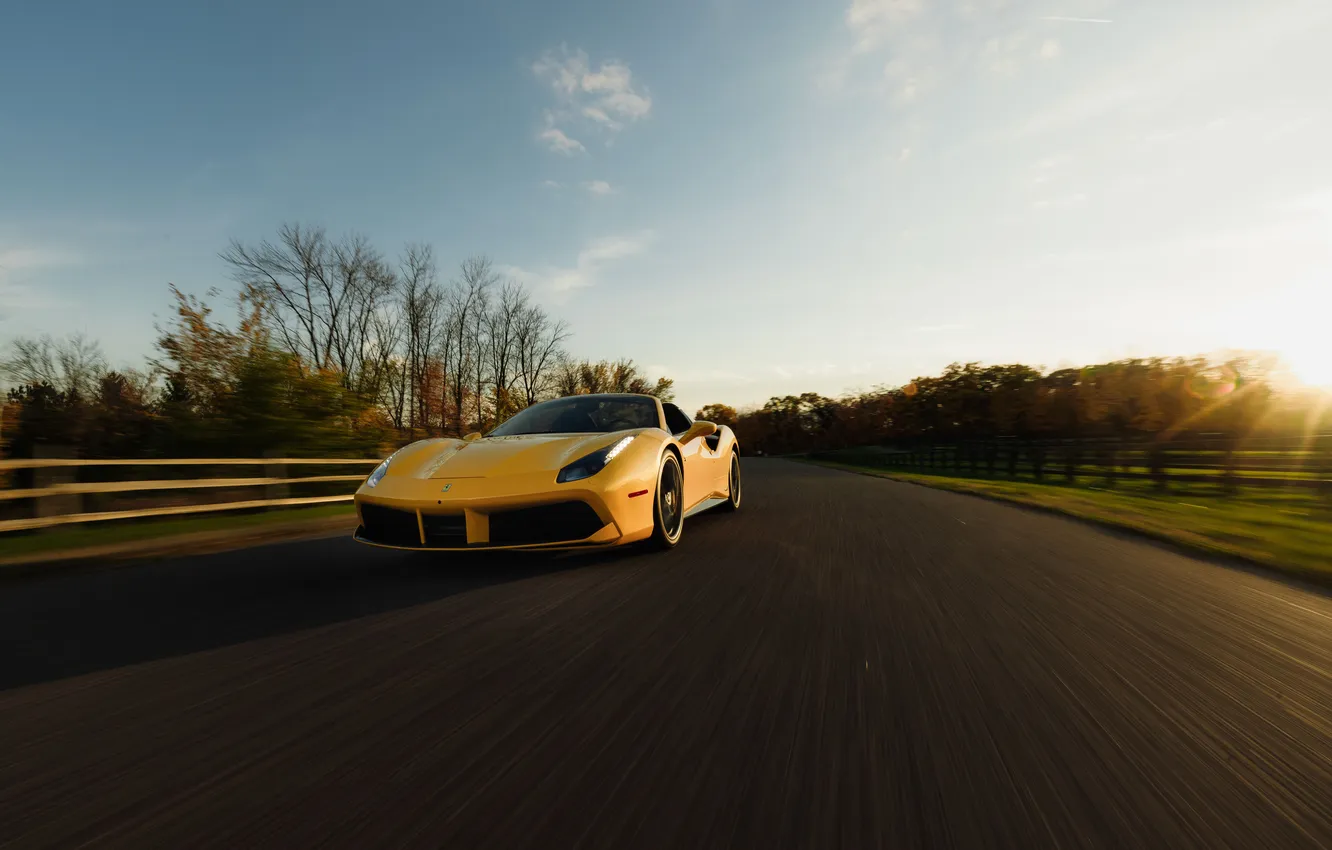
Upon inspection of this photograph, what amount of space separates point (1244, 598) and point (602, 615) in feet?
13.5

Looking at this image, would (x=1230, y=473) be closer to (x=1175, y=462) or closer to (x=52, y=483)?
(x=1175, y=462)

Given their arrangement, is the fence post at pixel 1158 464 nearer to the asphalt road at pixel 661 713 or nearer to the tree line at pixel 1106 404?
the tree line at pixel 1106 404

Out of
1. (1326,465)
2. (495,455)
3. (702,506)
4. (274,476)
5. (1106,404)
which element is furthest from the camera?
(1106,404)

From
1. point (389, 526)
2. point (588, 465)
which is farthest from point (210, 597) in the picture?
point (588, 465)

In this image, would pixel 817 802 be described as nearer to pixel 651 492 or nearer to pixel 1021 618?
pixel 1021 618

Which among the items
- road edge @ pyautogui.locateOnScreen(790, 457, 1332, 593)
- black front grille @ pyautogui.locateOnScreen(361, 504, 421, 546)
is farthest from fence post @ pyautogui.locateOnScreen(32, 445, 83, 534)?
road edge @ pyautogui.locateOnScreen(790, 457, 1332, 593)

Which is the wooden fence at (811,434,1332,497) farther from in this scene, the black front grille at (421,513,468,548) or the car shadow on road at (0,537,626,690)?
the car shadow on road at (0,537,626,690)

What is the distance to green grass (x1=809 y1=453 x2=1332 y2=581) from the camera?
244 inches

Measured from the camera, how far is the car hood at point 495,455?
4758 mm

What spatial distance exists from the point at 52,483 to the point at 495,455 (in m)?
5.20

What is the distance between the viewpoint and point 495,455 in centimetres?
502

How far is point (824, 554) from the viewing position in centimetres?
564

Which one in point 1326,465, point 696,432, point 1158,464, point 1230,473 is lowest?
point 1230,473

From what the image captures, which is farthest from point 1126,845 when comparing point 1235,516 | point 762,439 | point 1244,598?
point 762,439
